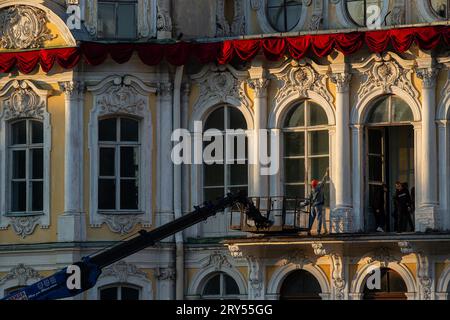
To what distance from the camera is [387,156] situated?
41.3 metres

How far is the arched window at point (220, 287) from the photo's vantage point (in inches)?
1647

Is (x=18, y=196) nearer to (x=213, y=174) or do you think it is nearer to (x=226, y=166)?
(x=213, y=174)

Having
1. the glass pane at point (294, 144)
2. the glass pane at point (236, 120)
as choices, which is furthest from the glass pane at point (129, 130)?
the glass pane at point (294, 144)

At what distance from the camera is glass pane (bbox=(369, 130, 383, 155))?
4106 cm

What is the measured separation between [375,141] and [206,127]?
3978 mm

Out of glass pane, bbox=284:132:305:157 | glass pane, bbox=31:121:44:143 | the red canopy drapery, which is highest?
the red canopy drapery

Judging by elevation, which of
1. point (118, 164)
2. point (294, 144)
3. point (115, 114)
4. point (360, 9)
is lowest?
point (118, 164)

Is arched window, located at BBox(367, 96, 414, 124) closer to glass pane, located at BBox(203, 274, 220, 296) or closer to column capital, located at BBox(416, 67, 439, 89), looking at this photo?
column capital, located at BBox(416, 67, 439, 89)

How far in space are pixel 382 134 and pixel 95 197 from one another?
669cm

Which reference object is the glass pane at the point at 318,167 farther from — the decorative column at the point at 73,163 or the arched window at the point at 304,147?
the decorative column at the point at 73,163

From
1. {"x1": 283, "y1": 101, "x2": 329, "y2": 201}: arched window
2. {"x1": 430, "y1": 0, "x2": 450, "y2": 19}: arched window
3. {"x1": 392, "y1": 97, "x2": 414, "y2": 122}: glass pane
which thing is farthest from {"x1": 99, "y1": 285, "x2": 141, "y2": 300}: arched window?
{"x1": 430, "y1": 0, "x2": 450, "y2": 19}: arched window

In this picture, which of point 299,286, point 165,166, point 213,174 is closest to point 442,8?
point 213,174

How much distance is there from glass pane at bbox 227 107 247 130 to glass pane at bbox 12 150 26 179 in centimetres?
486
